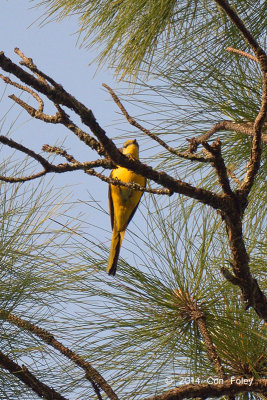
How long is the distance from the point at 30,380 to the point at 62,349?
0.63 feet

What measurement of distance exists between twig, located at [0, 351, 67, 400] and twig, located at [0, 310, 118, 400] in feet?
0.38

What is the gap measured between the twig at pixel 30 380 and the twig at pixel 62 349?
0.12 metres

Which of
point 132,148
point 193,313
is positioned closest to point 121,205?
point 132,148

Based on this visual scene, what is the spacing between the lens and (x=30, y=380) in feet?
5.25

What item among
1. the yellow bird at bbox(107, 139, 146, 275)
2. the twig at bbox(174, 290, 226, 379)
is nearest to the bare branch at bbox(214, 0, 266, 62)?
the twig at bbox(174, 290, 226, 379)

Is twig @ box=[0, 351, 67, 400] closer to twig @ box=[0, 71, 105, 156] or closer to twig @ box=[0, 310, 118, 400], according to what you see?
twig @ box=[0, 310, 118, 400]

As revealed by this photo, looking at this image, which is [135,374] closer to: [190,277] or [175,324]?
[175,324]

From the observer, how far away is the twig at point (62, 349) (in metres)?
1.67

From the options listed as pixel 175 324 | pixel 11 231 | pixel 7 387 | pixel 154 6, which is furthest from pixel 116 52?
pixel 7 387

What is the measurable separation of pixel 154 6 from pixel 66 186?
90 centimetres

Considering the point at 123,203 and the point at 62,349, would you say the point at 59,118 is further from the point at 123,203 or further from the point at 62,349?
the point at 123,203

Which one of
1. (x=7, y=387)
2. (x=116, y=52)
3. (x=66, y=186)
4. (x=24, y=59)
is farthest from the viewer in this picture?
(x=116, y=52)

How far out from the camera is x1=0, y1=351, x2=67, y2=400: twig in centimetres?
158

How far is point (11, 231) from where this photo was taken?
1.96m
